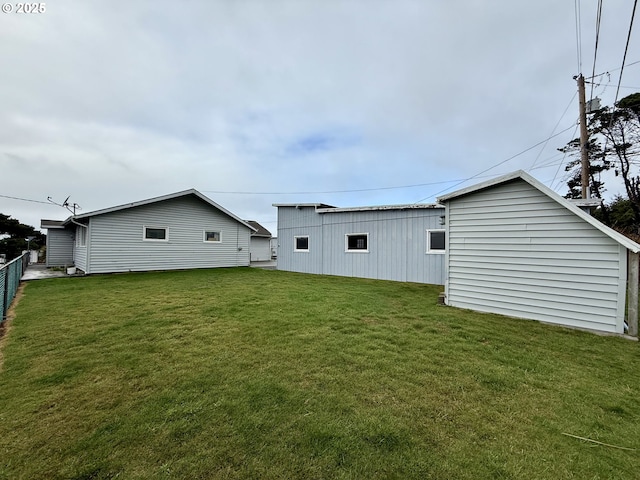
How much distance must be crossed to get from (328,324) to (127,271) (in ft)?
40.5

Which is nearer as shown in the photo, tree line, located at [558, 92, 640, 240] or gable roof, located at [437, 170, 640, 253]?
gable roof, located at [437, 170, 640, 253]

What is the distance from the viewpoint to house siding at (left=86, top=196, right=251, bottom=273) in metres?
12.3

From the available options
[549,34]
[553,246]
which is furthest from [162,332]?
[549,34]

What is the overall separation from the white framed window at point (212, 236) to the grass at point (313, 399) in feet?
35.6

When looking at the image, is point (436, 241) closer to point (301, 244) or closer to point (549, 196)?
point (549, 196)

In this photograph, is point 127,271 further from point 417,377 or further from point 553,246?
point 553,246

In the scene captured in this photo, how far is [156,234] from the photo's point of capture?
13.9 meters

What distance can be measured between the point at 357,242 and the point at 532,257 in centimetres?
739

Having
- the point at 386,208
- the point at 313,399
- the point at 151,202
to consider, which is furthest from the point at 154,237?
the point at 313,399

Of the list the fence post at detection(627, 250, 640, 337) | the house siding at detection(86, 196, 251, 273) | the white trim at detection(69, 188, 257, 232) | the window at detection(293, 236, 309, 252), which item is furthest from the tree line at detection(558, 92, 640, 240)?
the house siding at detection(86, 196, 251, 273)

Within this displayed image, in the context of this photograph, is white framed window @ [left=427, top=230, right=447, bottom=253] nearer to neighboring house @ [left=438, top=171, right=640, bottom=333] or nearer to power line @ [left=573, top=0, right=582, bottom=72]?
neighboring house @ [left=438, top=171, right=640, bottom=333]

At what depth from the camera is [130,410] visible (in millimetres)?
2395

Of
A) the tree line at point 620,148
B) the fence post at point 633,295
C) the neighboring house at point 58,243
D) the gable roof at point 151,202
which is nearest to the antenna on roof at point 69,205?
the neighboring house at point 58,243

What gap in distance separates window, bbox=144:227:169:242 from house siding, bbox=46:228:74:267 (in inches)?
342
